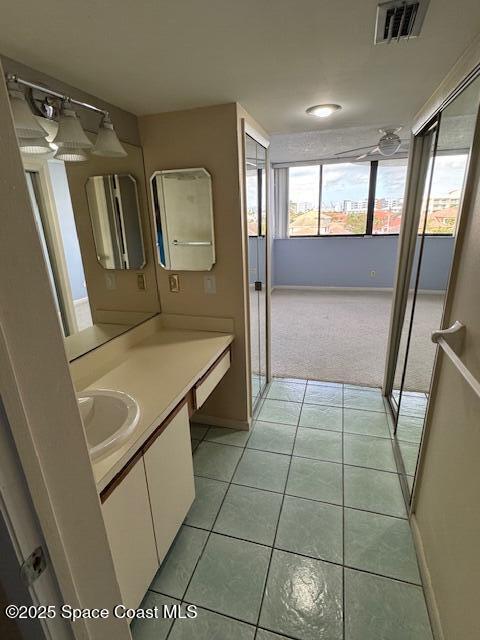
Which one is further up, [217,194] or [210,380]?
[217,194]

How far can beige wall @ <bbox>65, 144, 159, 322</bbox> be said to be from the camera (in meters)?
1.65

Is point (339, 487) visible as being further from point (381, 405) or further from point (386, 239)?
point (386, 239)

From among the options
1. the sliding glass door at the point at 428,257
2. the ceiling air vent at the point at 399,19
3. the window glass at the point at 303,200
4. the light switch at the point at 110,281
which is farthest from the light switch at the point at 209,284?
the window glass at the point at 303,200

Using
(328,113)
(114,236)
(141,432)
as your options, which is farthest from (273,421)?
(328,113)

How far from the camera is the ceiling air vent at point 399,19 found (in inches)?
37.7

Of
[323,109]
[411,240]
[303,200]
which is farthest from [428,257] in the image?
[303,200]

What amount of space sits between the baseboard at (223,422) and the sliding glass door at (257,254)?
0.94 feet

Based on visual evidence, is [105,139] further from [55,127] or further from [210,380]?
[210,380]

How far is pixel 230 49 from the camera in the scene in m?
1.20

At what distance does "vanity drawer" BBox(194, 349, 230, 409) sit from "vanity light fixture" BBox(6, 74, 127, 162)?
126 cm

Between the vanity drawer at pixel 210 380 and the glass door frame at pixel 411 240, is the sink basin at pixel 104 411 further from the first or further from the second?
the glass door frame at pixel 411 240

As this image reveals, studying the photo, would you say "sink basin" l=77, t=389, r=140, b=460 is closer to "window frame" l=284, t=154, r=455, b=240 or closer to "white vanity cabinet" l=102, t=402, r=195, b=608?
"white vanity cabinet" l=102, t=402, r=195, b=608

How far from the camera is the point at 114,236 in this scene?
1.94m

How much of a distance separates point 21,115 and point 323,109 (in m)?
1.62
